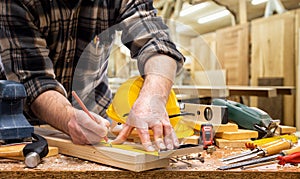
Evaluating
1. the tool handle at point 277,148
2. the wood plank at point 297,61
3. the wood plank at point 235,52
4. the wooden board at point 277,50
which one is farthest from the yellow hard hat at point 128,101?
the wood plank at point 235,52

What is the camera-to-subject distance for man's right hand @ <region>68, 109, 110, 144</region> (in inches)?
37.8

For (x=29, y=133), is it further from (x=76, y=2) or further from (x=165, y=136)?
(x=76, y=2)

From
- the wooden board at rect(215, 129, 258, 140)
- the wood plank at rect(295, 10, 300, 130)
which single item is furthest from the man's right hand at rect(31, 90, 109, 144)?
the wood plank at rect(295, 10, 300, 130)

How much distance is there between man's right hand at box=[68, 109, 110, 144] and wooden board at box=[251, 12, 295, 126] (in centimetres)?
385

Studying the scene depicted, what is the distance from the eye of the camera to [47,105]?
1.11 m

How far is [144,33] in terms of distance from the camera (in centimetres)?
121

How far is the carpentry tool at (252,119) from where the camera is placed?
1214mm

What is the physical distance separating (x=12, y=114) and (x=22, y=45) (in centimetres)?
26

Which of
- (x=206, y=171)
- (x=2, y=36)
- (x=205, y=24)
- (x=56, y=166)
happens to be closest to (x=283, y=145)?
(x=206, y=171)

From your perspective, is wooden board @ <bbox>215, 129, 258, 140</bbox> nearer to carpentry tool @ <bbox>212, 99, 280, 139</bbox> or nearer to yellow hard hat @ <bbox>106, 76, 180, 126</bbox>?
carpentry tool @ <bbox>212, 99, 280, 139</bbox>

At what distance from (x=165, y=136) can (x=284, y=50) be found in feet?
12.8

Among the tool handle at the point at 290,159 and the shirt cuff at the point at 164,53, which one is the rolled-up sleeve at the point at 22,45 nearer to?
the shirt cuff at the point at 164,53

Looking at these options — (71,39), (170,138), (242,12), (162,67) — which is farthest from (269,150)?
(242,12)

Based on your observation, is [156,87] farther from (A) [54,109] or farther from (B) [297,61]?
(B) [297,61]
